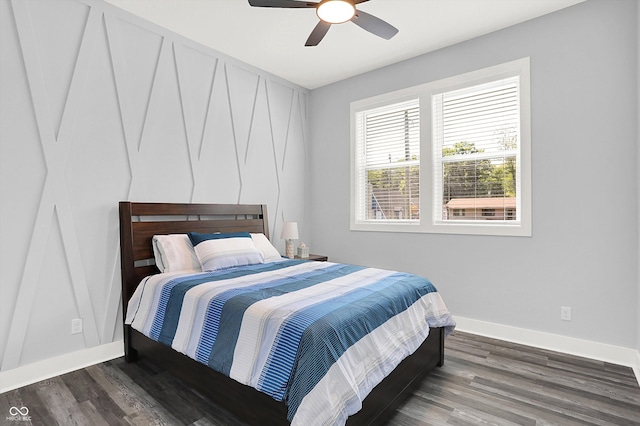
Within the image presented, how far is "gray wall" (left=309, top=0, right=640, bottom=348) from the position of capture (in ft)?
8.90

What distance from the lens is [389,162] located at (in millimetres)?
4168

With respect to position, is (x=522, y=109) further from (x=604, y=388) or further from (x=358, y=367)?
(x=358, y=367)

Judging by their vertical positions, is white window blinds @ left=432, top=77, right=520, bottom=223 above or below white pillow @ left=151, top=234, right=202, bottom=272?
above

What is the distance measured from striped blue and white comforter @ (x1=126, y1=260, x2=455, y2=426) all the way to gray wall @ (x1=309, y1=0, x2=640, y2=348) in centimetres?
100

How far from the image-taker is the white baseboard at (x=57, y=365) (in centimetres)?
236

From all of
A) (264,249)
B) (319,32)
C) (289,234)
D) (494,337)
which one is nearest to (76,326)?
(264,249)

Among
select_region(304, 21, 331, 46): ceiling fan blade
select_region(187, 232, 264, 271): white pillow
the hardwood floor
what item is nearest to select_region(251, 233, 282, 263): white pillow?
select_region(187, 232, 264, 271): white pillow

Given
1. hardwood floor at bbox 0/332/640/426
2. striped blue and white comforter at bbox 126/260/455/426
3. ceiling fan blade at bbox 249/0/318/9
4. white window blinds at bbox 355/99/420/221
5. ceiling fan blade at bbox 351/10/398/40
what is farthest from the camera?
white window blinds at bbox 355/99/420/221

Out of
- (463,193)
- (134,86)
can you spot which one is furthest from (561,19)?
(134,86)

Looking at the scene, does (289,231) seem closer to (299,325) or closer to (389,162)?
(389,162)

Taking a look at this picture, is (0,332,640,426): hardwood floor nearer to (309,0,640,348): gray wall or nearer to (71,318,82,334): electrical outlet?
(71,318,82,334): electrical outlet

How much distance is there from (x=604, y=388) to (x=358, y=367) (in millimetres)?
1883

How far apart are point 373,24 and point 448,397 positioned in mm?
2569

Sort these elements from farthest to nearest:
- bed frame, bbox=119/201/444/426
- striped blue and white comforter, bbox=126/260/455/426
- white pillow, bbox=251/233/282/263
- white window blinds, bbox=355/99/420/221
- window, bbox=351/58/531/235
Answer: white window blinds, bbox=355/99/420/221, white pillow, bbox=251/233/282/263, window, bbox=351/58/531/235, bed frame, bbox=119/201/444/426, striped blue and white comforter, bbox=126/260/455/426
